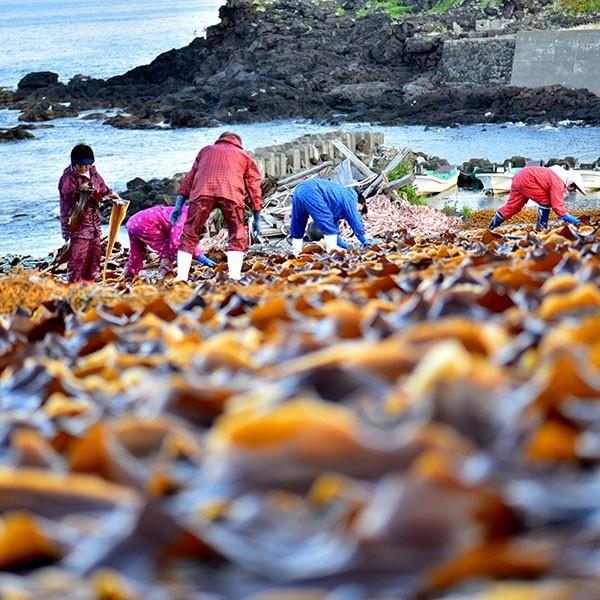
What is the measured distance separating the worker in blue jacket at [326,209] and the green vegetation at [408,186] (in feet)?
20.2

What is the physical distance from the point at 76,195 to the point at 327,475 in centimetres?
905

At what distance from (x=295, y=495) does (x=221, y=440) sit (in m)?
0.13

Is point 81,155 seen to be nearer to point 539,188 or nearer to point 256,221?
point 256,221

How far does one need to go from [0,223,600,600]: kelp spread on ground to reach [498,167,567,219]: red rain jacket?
1124cm

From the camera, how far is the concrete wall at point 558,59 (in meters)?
44.7

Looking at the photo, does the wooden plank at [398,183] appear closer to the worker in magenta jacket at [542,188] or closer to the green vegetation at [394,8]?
the worker in magenta jacket at [542,188]

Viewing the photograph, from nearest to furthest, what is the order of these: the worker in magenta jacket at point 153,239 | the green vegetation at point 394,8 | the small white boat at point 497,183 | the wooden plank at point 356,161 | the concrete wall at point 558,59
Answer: the worker in magenta jacket at point 153,239 < the wooden plank at point 356,161 < the small white boat at point 497,183 < the concrete wall at point 558,59 < the green vegetation at point 394,8

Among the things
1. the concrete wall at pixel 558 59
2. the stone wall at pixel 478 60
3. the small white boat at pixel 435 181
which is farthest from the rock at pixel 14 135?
the small white boat at pixel 435 181

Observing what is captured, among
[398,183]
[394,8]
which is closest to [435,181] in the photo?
[398,183]

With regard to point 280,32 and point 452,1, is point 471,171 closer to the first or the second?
point 280,32

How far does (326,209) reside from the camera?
1215 cm

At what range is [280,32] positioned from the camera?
6988cm

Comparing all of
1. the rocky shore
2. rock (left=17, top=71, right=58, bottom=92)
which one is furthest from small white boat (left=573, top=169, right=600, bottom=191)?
rock (left=17, top=71, right=58, bottom=92)

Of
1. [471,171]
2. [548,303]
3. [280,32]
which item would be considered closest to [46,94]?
[280,32]
